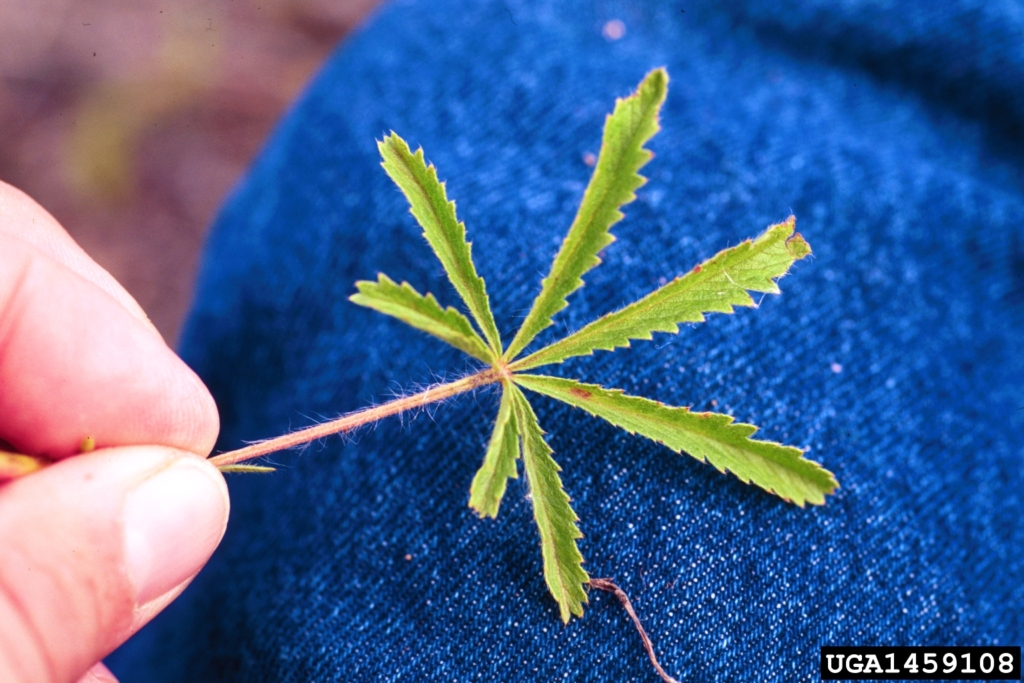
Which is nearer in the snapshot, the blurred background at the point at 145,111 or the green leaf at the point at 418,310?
the green leaf at the point at 418,310

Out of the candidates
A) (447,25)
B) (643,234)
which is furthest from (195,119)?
(643,234)

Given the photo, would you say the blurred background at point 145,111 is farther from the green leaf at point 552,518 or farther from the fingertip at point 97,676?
the green leaf at point 552,518

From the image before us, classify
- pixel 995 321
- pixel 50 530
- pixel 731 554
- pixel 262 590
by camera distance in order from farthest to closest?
pixel 995 321 < pixel 262 590 < pixel 731 554 < pixel 50 530

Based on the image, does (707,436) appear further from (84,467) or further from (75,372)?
(75,372)

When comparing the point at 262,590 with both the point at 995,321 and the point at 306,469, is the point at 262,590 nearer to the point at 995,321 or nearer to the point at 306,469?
the point at 306,469

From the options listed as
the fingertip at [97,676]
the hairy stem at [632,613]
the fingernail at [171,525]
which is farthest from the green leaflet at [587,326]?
the fingertip at [97,676]

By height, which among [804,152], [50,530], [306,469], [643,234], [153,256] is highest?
[804,152]
